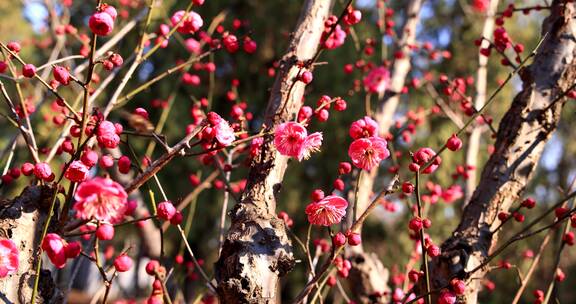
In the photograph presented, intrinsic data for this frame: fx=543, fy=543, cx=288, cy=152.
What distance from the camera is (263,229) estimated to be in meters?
1.45

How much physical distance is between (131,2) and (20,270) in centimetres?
305

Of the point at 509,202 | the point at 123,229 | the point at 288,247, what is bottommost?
the point at 288,247

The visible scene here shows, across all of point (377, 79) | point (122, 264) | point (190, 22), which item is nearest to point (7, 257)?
point (122, 264)

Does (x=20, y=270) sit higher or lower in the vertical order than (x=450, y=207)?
lower

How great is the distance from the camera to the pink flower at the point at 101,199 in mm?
1071

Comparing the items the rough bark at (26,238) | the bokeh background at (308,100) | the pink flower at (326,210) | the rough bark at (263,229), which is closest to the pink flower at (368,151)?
the pink flower at (326,210)

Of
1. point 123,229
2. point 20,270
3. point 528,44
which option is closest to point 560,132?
point 528,44

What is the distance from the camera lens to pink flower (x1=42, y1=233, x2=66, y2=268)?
1155mm

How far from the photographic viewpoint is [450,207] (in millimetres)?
7062

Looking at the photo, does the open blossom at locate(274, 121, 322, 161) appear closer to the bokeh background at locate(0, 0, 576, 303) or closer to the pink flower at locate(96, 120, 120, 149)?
the pink flower at locate(96, 120, 120, 149)

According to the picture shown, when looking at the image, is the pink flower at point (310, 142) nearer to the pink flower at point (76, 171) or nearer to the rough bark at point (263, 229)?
the rough bark at point (263, 229)

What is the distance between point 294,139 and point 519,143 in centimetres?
93

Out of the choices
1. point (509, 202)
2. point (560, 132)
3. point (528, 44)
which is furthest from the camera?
point (560, 132)

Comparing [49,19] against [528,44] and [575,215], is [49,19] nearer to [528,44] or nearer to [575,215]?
[575,215]
